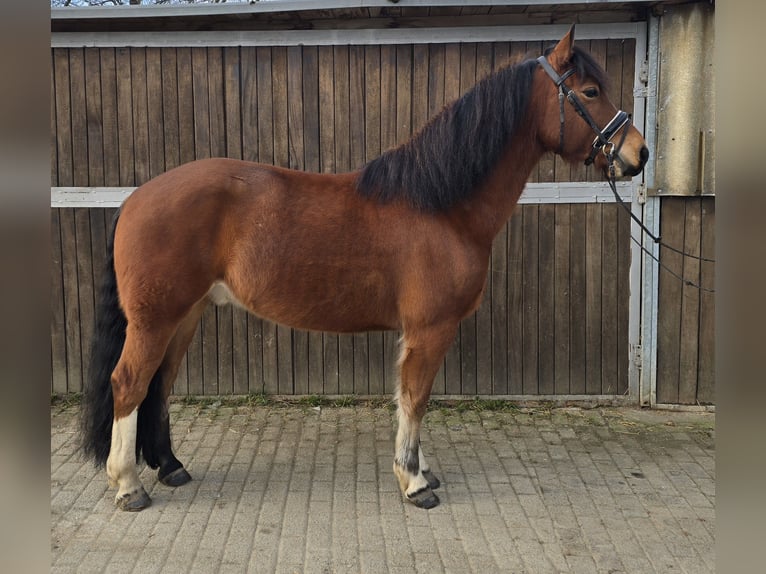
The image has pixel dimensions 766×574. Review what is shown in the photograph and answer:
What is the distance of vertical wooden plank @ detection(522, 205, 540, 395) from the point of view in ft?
15.3

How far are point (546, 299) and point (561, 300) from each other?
0.12 meters

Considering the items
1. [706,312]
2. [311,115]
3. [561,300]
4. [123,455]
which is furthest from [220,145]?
[706,312]

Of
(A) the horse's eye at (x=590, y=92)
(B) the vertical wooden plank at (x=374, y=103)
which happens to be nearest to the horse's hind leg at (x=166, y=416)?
(B) the vertical wooden plank at (x=374, y=103)

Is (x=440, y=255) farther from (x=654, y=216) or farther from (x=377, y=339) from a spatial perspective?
(x=654, y=216)

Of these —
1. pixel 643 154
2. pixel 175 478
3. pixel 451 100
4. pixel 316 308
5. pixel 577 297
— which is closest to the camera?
pixel 643 154

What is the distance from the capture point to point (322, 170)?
183 inches

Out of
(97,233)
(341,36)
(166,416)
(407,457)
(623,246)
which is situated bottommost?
(407,457)

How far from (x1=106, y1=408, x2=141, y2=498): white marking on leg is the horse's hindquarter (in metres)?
0.72

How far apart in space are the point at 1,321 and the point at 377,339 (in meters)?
4.15

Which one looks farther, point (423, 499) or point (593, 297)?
point (593, 297)

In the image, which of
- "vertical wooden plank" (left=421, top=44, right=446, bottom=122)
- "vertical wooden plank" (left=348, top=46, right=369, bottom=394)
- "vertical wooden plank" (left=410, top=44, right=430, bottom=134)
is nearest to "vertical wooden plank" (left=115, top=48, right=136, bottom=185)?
"vertical wooden plank" (left=348, top=46, right=369, bottom=394)

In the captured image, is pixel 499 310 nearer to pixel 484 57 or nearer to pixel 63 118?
pixel 484 57

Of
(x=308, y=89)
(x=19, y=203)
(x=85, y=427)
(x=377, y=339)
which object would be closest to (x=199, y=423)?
(x=85, y=427)

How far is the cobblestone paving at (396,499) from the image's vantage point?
2699 mm
